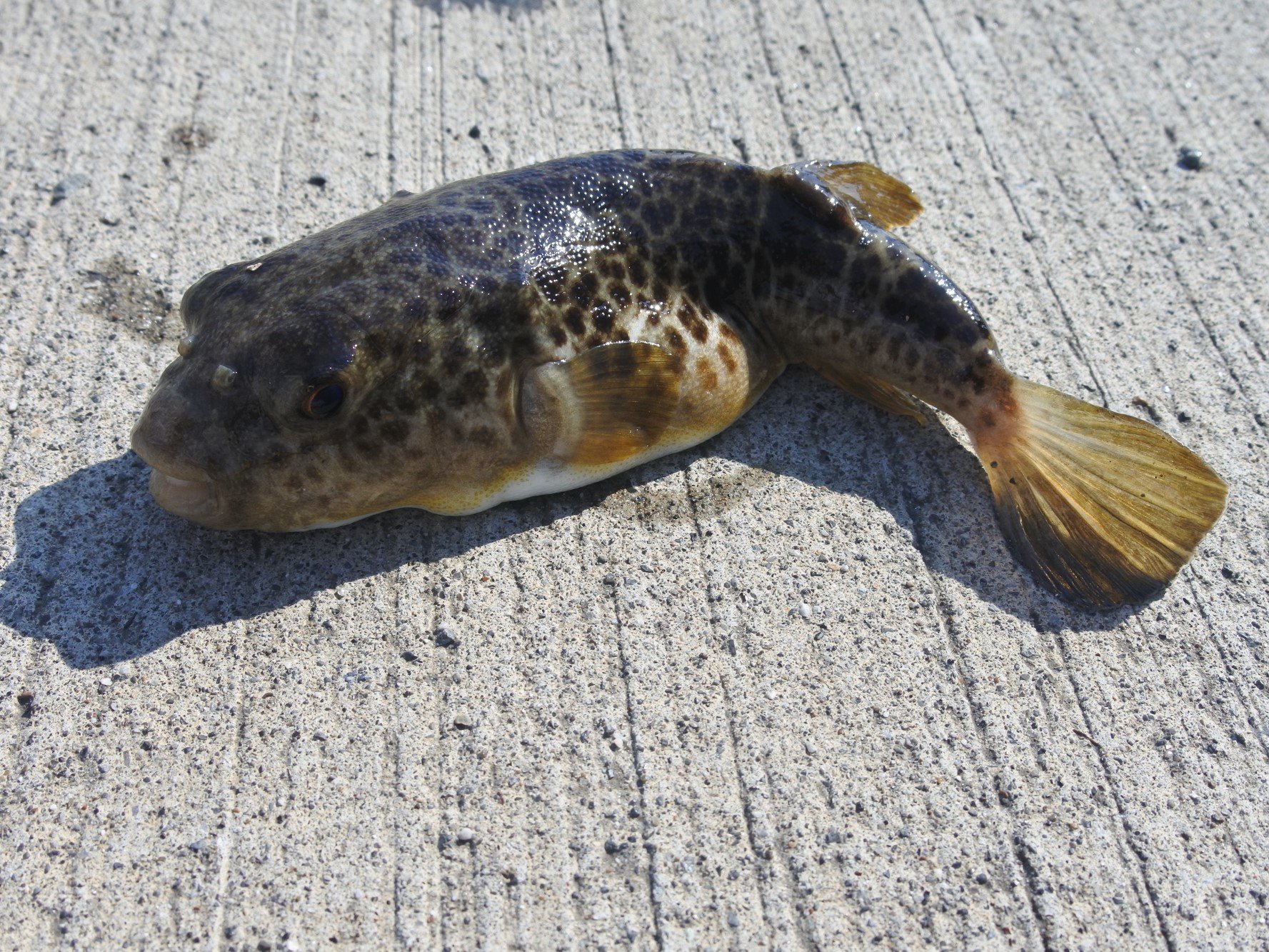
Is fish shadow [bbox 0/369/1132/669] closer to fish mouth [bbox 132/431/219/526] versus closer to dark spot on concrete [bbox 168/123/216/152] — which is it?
fish mouth [bbox 132/431/219/526]

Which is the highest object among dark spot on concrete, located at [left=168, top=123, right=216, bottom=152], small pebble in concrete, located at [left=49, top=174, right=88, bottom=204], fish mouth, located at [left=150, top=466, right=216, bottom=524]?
fish mouth, located at [left=150, top=466, right=216, bottom=524]

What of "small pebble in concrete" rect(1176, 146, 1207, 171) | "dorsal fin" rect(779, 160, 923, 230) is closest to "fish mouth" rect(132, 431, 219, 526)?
"dorsal fin" rect(779, 160, 923, 230)

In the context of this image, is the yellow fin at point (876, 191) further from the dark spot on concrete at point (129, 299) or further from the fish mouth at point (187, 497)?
the dark spot on concrete at point (129, 299)

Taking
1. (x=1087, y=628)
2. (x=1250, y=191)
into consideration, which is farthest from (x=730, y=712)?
(x=1250, y=191)

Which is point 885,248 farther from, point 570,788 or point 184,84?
point 184,84

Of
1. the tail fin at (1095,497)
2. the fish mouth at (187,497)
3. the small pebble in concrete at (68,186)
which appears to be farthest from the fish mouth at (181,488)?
the tail fin at (1095,497)

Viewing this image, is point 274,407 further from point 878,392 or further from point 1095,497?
point 1095,497
